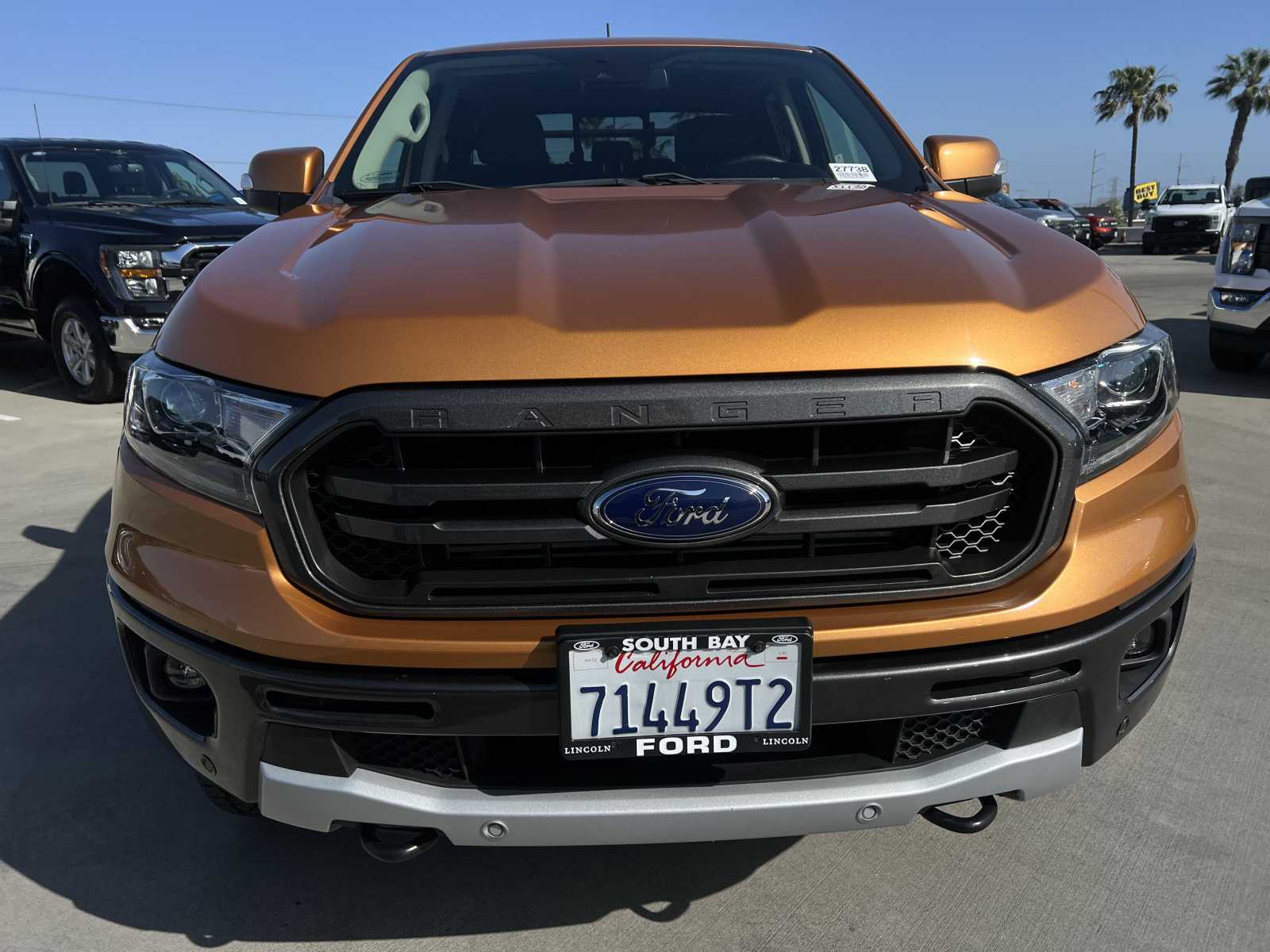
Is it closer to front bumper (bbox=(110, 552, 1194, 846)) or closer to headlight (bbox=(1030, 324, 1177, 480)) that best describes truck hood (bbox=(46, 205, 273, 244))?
front bumper (bbox=(110, 552, 1194, 846))

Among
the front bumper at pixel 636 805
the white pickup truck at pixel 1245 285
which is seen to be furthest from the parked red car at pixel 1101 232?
the front bumper at pixel 636 805

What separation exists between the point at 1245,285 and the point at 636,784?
6.27m

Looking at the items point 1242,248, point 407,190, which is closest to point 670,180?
point 407,190

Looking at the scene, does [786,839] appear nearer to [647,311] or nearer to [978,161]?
[647,311]

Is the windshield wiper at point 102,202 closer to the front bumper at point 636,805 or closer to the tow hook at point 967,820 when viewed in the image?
the front bumper at point 636,805

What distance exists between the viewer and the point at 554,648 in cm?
150

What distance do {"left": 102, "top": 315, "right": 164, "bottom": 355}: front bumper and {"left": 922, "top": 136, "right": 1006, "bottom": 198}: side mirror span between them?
517 cm

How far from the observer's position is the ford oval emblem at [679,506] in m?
1.46

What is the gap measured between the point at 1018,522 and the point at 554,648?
73 centimetres

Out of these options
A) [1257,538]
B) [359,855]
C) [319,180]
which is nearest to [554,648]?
[359,855]

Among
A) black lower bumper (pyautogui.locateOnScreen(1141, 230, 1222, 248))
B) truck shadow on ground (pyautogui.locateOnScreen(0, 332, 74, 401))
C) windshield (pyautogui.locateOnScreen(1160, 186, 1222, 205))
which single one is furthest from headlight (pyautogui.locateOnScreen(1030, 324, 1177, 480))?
windshield (pyautogui.locateOnScreen(1160, 186, 1222, 205))

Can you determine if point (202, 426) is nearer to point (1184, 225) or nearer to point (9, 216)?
point (9, 216)

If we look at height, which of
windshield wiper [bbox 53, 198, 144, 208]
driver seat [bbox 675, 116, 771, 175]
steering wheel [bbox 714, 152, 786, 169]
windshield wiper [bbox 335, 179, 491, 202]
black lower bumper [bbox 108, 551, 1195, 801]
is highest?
driver seat [bbox 675, 116, 771, 175]

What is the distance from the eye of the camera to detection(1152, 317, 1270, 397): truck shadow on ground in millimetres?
6691
